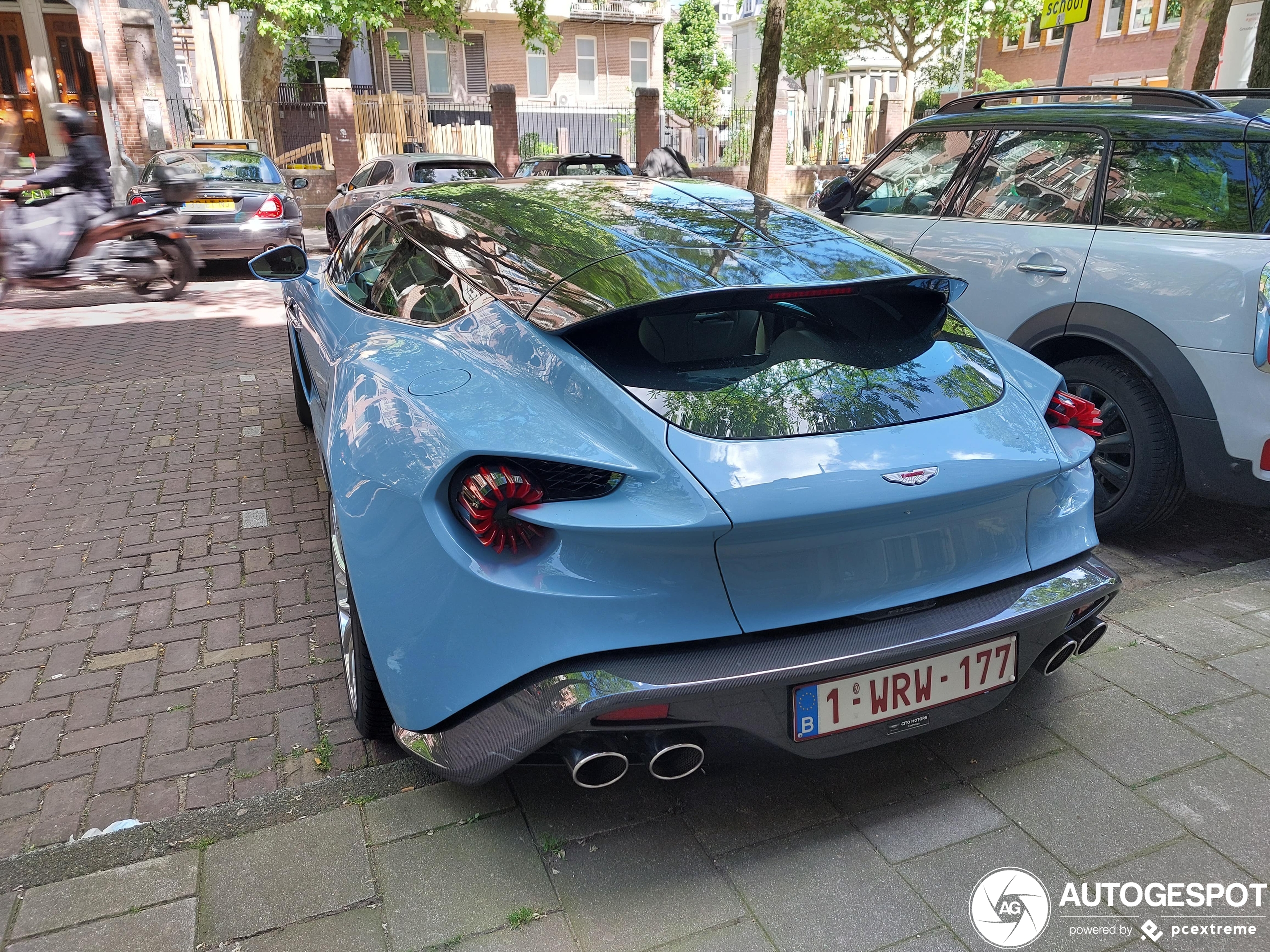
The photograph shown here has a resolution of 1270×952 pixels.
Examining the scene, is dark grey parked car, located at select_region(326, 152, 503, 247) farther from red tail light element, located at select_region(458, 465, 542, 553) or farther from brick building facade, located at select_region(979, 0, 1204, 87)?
brick building facade, located at select_region(979, 0, 1204, 87)

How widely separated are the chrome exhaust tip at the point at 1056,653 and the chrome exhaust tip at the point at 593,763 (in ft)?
3.63

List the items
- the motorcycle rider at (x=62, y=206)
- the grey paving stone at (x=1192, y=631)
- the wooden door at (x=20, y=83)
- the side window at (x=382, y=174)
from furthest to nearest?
1. the wooden door at (x=20, y=83)
2. the side window at (x=382, y=174)
3. the motorcycle rider at (x=62, y=206)
4. the grey paving stone at (x=1192, y=631)

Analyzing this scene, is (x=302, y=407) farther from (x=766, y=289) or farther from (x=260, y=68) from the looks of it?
(x=260, y=68)

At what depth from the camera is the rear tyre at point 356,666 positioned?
2.49 m

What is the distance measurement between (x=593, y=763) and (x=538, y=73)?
38122 millimetres

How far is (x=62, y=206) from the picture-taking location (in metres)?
8.30

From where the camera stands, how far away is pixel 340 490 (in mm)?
2447

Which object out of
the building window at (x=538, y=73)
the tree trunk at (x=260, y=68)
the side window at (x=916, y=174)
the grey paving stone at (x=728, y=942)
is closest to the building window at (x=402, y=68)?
the building window at (x=538, y=73)

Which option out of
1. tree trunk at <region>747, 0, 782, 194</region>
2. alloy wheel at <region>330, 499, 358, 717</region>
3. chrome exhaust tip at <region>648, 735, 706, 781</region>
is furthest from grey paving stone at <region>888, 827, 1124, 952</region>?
tree trunk at <region>747, 0, 782, 194</region>

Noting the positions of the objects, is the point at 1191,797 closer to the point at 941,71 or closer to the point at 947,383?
the point at 947,383

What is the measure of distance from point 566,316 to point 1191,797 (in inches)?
78.3

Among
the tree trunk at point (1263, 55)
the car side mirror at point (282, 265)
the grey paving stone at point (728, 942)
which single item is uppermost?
the tree trunk at point (1263, 55)

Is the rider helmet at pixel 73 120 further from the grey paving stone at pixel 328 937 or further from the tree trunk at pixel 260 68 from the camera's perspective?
the tree trunk at pixel 260 68

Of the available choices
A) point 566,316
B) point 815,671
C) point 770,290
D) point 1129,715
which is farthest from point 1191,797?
point 566,316
